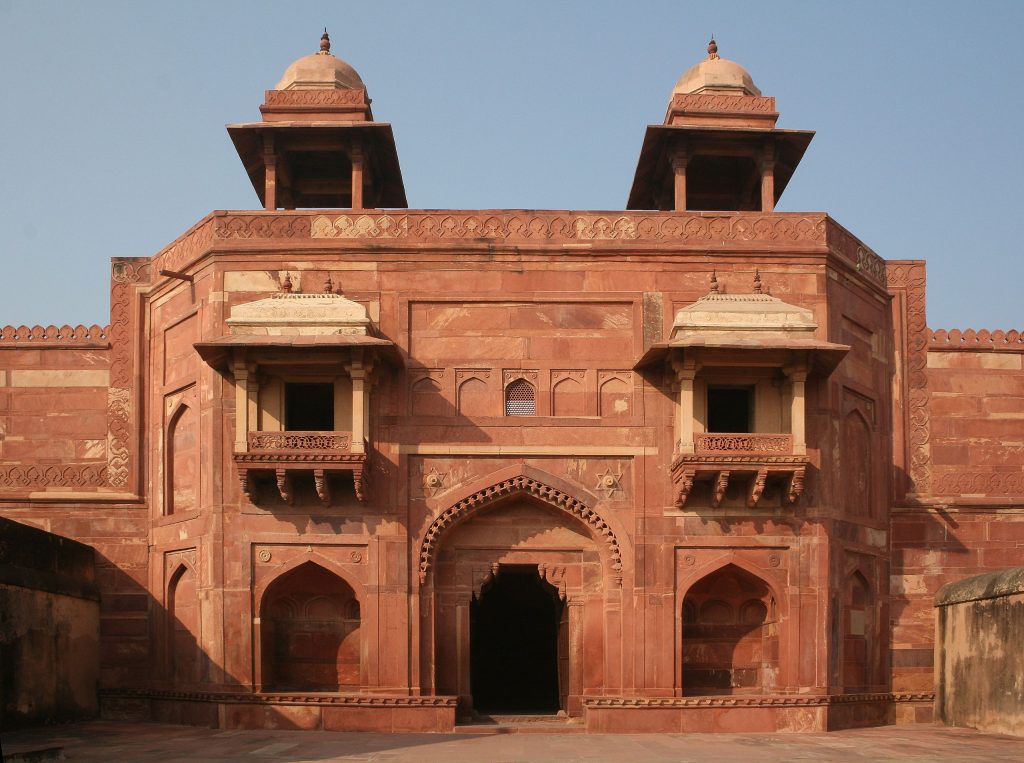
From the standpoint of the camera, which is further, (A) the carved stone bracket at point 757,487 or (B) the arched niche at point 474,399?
(B) the arched niche at point 474,399

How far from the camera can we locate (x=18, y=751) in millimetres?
12273

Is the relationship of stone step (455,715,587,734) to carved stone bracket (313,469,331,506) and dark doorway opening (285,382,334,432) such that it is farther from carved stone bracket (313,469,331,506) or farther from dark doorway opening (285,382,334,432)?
dark doorway opening (285,382,334,432)

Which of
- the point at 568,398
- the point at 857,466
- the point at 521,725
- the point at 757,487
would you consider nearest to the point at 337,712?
the point at 521,725

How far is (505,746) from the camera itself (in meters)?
13.9

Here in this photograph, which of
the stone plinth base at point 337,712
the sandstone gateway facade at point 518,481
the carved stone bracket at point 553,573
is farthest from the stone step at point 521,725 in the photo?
the carved stone bracket at point 553,573

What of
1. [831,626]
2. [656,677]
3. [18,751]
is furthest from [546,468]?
[18,751]

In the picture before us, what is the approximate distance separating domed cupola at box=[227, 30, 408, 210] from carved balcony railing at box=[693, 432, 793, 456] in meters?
5.32

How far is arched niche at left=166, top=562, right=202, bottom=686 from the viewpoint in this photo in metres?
16.2

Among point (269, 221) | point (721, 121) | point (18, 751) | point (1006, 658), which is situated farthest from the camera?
point (721, 121)

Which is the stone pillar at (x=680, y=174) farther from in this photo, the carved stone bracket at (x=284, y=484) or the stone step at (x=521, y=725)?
the stone step at (x=521, y=725)

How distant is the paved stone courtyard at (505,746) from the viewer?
1284 centimetres

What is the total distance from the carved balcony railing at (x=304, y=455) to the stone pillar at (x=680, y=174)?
5351mm

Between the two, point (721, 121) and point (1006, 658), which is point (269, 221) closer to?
point (721, 121)

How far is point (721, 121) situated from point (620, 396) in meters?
4.35
